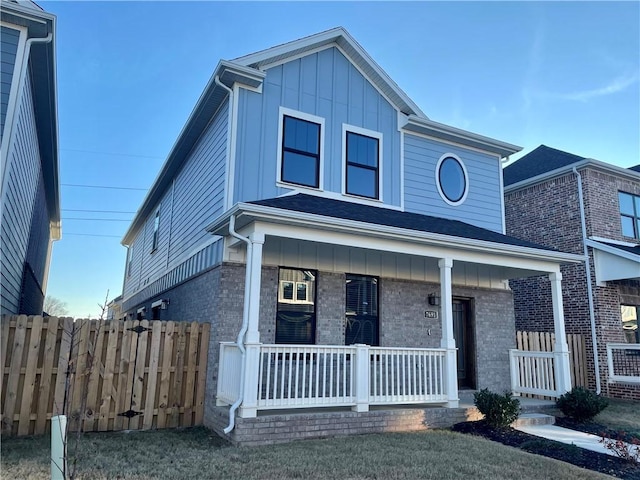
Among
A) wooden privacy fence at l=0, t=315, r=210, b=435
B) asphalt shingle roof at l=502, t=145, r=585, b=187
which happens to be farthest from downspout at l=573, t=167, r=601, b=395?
wooden privacy fence at l=0, t=315, r=210, b=435

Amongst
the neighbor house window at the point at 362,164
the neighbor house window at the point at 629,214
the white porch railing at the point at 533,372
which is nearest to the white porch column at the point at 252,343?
the neighbor house window at the point at 362,164

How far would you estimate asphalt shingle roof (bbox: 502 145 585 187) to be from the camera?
14477mm

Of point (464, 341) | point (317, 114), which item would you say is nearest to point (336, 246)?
point (317, 114)

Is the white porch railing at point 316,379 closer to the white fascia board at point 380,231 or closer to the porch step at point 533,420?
the porch step at point 533,420

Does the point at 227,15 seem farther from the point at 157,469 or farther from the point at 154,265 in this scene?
the point at 157,469

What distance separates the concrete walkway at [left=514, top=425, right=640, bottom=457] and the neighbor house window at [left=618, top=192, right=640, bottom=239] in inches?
334

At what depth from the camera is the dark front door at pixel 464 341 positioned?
10.3 metres

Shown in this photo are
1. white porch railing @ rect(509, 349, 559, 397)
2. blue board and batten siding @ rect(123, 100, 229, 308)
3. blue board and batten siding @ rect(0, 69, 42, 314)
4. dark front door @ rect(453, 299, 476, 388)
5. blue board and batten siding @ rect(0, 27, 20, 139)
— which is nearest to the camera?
blue board and batten siding @ rect(0, 27, 20, 139)

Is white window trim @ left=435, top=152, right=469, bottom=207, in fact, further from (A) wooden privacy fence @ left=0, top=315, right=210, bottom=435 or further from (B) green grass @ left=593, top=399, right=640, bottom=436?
(A) wooden privacy fence @ left=0, top=315, right=210, bottom=435

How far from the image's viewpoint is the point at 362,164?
9930 millimetres

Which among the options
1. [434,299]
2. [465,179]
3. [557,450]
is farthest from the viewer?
[465,179]

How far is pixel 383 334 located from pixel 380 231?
2559 mm

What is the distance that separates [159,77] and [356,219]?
1715 cm

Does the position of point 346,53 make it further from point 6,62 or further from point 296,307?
point 6,62
